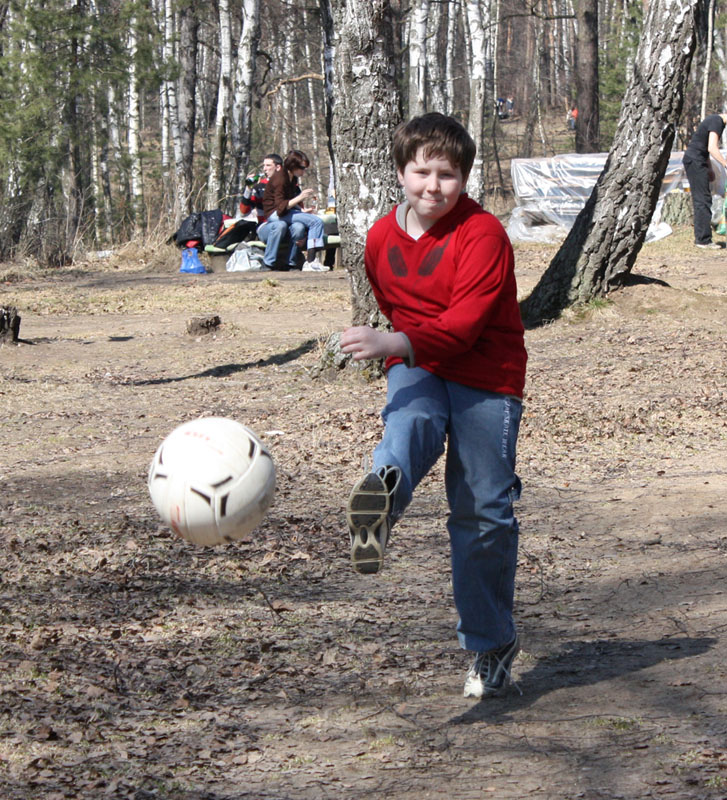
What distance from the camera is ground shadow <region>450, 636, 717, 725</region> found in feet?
12.4

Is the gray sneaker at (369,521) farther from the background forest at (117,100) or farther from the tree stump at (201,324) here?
the background forest at (117,100)

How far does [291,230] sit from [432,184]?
47.2ft

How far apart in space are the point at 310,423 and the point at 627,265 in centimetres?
428

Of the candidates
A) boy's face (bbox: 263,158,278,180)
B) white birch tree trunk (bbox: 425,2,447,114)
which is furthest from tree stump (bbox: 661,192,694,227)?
white birch tree trunk (bbox: 425,2,447,114)

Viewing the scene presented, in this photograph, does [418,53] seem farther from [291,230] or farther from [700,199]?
[700,199]

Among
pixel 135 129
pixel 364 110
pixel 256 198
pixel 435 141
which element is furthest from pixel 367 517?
pixel 135 129

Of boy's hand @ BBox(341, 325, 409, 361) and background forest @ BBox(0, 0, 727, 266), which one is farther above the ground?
background forest @ BBox(0, 0, 727, 266)

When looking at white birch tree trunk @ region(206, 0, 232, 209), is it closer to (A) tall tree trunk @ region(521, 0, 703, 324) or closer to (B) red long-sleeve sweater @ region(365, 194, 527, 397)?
(A) tall tree trunk @ region(521, 0, 703, 324)

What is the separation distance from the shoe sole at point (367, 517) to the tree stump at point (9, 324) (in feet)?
29.8

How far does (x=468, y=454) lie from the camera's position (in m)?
3.55

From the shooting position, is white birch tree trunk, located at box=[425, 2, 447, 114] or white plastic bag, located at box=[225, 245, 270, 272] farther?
white birch tree trunk, located at box=[425, 2, 447, 114]

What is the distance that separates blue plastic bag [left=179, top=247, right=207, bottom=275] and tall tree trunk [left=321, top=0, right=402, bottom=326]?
953 centimetres

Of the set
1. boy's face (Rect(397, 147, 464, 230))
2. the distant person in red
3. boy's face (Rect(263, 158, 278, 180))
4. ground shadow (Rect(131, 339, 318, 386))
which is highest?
boy's face (Rect(263, 158, 278, 180))

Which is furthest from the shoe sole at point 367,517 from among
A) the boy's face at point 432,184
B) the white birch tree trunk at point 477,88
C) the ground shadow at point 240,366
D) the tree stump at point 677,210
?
the tree stump at point 677,210
